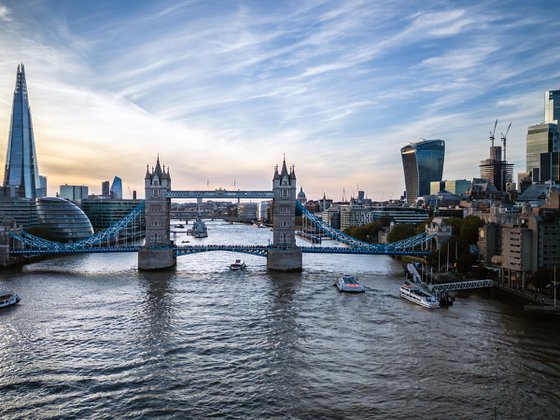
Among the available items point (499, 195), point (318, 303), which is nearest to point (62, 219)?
point (318, 303)

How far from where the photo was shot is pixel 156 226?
2886 inches

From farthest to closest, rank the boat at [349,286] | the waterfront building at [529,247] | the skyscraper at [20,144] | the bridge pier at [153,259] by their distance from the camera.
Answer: the skyscraper at [20,144] < the bridge pier at [153,259] < the boat at [349,286] < the waterfront building at [529,247]

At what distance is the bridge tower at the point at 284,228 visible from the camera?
70438mm

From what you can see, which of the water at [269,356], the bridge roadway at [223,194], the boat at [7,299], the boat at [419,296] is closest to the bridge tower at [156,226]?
the bridge roadway at [223,194]

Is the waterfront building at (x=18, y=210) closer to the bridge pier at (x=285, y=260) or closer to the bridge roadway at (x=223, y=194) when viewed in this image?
the bridge roadway at (x=223, y=194)

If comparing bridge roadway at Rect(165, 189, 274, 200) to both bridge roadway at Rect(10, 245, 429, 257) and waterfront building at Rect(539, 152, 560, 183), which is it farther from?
waterfront building at Rect(539, 152, 560, 183)

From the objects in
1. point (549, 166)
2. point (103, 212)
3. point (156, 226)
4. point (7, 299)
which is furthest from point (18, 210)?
point (549, 166)

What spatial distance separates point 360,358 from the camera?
32.2 metres

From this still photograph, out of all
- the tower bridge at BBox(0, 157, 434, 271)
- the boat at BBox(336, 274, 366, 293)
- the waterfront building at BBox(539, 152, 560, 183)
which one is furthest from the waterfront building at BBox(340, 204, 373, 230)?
the boat at BBox(336, 274, 366, 293)

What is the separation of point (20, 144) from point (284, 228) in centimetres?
9562

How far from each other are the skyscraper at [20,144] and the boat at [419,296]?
117 m

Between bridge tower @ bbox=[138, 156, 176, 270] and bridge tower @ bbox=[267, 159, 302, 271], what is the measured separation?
51.4ft

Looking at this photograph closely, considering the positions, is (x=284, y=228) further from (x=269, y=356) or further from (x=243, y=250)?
(x=269, y=356)

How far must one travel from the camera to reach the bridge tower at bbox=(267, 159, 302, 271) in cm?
7044
